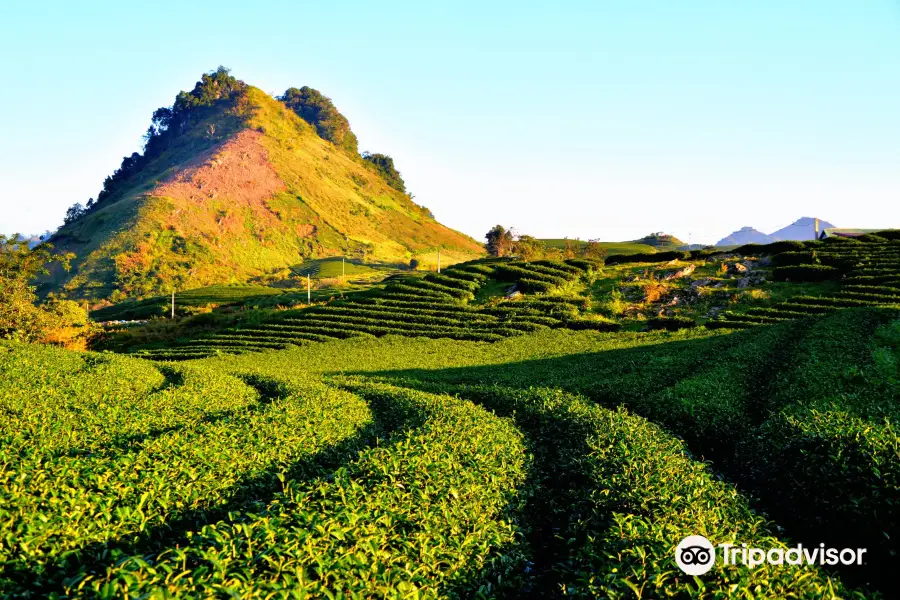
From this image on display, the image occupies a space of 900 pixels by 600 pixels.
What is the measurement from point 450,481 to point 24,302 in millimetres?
58544

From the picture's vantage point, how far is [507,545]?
9.05 metres

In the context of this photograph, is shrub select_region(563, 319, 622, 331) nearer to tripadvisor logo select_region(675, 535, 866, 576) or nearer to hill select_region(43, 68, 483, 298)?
tripadvisor logo select_region(675, 535, 866, 576)

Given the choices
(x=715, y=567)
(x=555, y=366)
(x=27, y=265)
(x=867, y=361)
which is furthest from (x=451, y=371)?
(x=27, y=265)

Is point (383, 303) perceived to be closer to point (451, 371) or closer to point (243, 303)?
point (451, 371)

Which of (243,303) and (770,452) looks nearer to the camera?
(770,452)

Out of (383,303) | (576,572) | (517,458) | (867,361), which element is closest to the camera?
(576,572)

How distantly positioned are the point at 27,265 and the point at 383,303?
36212 millimetres

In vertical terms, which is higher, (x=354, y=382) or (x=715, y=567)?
(x=715, y=567)

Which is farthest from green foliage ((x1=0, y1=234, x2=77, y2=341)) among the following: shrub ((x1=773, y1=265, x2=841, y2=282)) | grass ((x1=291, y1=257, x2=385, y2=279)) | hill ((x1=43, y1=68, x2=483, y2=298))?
grass ((x1=291, y1=257, x2=385, y2=279))

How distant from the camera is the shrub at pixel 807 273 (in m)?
59.6

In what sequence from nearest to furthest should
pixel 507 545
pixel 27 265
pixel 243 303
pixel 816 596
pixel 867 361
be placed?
pixel 816 596 → pixel 507 545 → pixel 867 361 → pixel 27 265 → pixel 243 303

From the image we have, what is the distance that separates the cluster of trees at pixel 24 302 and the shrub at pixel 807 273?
246 ft

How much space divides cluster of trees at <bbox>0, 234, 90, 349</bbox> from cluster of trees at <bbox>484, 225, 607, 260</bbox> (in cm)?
7207

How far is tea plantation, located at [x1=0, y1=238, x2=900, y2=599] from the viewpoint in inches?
268
